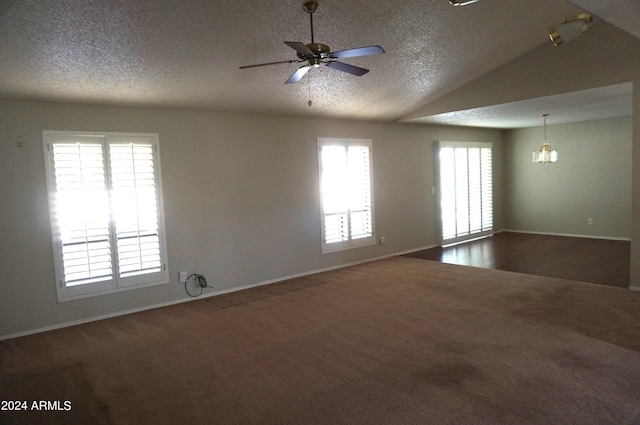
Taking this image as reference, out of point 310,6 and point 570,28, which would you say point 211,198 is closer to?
point 310,6

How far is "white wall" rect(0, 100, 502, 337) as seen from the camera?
411 cm

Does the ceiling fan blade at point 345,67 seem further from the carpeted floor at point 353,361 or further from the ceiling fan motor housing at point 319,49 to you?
the carpeted floor at point 353,361

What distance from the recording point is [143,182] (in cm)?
473

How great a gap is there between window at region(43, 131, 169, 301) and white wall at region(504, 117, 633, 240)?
8.04 m

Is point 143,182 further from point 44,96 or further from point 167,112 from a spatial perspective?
point 44,96

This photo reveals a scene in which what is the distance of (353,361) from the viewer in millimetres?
3279

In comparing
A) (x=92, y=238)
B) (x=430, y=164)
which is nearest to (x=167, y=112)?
(x=92, y=238)

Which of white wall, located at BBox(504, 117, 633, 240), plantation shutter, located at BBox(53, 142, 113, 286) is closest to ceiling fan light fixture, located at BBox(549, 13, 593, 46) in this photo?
plantation shutter, located at BBox(53, 142, 113, 286)

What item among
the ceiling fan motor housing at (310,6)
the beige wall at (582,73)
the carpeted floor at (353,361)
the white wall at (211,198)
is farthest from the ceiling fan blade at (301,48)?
the beige wall at (582,73)

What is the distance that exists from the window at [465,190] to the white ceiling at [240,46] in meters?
2.74

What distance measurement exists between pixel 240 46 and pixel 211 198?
2.14 meters

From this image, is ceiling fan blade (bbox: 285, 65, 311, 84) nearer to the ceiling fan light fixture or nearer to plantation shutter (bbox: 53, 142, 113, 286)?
the ceiling fan light fixture

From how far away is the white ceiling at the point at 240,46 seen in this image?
3076 mm

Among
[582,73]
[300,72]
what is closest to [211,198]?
[300,72]
